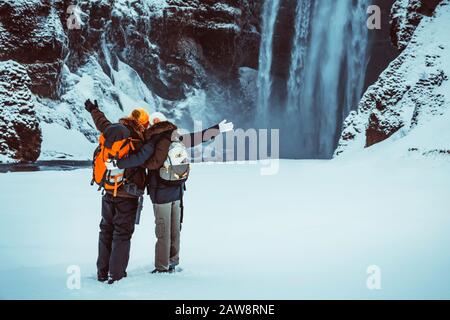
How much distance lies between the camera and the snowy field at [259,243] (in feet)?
12.9

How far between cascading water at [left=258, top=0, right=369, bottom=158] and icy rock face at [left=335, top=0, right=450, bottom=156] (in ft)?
90.4

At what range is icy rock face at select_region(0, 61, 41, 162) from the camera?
25.3 meters

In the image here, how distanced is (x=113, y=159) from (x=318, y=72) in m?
53.0

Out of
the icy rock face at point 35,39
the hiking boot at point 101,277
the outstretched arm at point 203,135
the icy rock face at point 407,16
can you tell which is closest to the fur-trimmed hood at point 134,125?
the outstretched arm at point 203,135

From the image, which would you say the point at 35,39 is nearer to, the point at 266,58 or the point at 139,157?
the point at 266,58

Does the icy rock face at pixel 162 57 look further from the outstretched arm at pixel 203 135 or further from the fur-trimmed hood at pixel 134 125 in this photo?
the fur-trimmed hood at pixel 134 125

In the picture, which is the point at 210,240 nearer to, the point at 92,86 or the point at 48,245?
the point at 48,245

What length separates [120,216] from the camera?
426cm

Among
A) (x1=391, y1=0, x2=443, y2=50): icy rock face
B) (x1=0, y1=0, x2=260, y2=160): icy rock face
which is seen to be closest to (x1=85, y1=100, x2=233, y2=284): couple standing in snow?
(x1=391, y1=0, x2=443, y2=50): icy rock face

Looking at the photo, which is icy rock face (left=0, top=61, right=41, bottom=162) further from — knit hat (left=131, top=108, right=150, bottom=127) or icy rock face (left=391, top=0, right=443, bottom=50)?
knit hat (left=131, top=108, right=150, bottom=127)

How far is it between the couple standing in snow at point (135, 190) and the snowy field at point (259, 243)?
0.21 m

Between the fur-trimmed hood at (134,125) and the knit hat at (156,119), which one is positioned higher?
the knit hat at (156,119)

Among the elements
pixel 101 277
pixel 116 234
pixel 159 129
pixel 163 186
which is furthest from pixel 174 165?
pixel 101 277

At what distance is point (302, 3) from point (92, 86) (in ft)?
82.5
